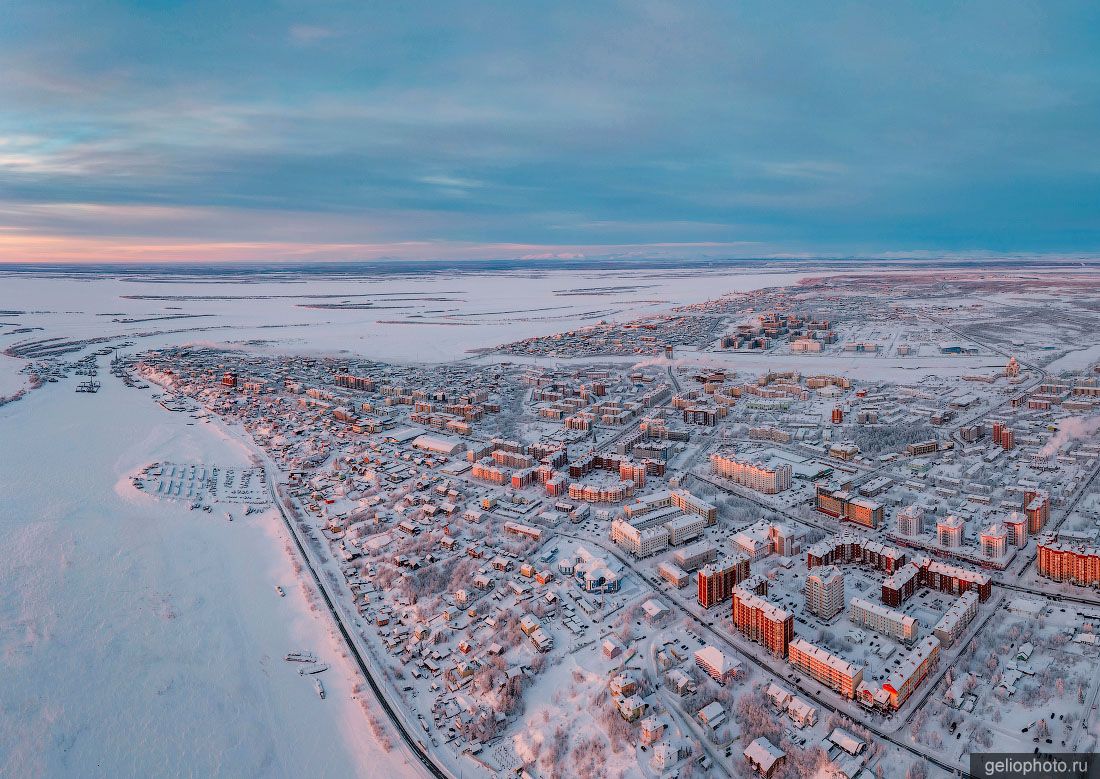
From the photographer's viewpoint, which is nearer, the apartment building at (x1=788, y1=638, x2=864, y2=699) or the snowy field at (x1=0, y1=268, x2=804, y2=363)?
the apartment building at (x1=788, y1=638, x2=864, y2=699)

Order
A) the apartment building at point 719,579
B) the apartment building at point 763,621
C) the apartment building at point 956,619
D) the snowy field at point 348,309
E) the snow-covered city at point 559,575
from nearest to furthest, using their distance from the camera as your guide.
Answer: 1. the snow-covered city at point 559,575
2. the apartment building at point 763,621
3. the apartment building at point 956,619
4. the apartment building at point 719,579
5. the snowy field at point 348,309

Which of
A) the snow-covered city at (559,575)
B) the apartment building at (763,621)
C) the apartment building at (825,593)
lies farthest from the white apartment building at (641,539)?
the apartment building at (825,593)

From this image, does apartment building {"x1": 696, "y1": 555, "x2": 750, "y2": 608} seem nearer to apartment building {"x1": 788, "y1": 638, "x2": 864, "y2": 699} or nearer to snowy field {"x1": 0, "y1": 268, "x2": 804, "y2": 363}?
apartment building {"x1": 788, "y1": 638, "x2": 864, "y2": 699}

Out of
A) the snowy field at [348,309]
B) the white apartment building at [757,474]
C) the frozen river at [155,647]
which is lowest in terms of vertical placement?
the frozen river at [155,647]

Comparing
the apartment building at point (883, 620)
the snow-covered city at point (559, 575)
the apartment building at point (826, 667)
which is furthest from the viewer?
the apartment building at point (883, 620)

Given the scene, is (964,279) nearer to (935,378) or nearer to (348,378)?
(935,378)

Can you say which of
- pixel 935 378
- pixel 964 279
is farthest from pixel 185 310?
pixel 964 279

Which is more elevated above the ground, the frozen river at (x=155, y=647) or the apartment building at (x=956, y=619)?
the apartment building at (x=956, y=619)

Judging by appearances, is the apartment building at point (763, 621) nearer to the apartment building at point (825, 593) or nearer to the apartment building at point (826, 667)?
the apartment building at point (826, 667)

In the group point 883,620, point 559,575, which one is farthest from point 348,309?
point 883,620

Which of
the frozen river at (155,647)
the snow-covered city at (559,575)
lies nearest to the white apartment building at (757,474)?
the snow-covered city at (559,575)

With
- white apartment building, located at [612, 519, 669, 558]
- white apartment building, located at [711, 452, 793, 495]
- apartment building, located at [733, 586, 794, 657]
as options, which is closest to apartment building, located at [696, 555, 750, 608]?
apartment building, located at [733, 586, 794, 657]

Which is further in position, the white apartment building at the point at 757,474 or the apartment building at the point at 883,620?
the white apartment building at the point at 757,474
